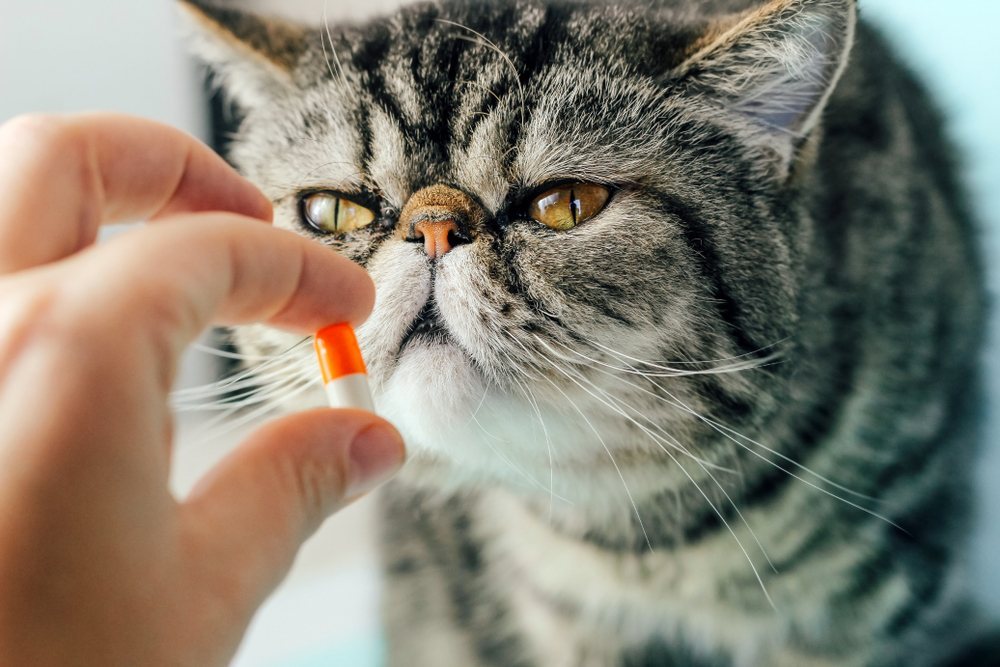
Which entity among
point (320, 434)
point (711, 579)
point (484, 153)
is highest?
point (484, 153)

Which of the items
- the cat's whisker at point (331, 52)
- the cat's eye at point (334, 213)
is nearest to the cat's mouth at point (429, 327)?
the cat's eye at point (334, 213)

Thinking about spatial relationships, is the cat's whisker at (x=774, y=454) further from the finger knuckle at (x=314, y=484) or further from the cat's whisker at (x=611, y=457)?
the finger knuckle at (x=314, y=484)

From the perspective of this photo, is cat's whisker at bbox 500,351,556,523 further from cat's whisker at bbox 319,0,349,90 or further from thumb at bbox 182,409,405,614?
cat's whisker at bbox 319,0,349,90

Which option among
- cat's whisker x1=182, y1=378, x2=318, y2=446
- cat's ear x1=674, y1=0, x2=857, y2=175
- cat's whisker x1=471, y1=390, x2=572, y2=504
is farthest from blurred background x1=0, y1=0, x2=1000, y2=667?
cat's whisker x1=471, y1=390, x2=572, y2=504

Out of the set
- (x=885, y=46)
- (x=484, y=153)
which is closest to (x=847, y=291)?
(x=885, y=46)

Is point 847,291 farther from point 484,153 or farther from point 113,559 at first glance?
point 113,559

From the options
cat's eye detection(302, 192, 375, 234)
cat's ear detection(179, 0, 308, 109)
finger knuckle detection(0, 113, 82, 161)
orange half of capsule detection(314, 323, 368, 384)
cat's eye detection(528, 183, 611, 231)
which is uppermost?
cat's ear detection(179, 0, 308, 109)

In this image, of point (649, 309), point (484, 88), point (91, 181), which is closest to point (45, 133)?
point (91, 181)
